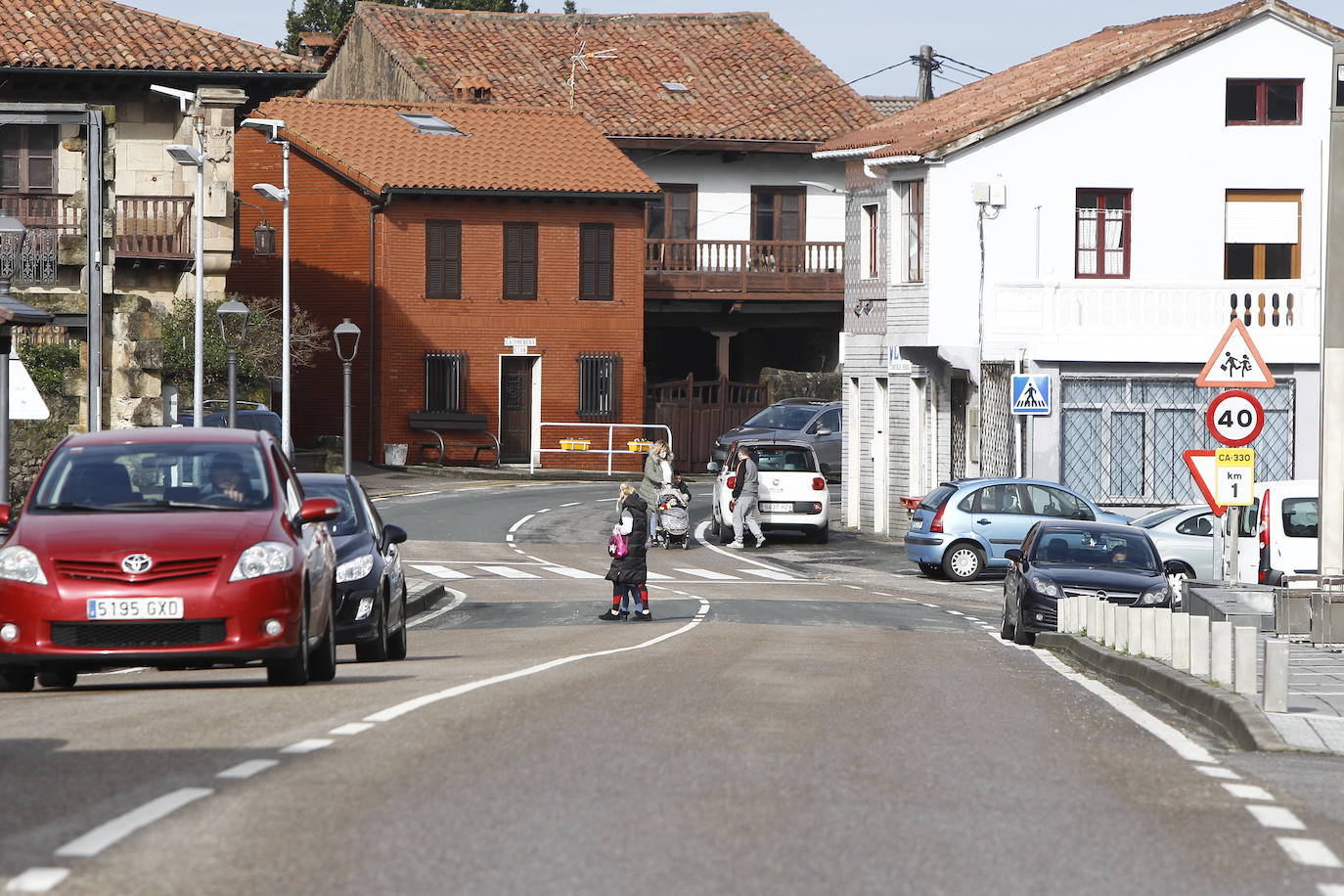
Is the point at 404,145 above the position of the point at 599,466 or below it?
above

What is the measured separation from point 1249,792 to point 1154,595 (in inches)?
496

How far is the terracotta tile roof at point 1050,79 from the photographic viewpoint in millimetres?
37125

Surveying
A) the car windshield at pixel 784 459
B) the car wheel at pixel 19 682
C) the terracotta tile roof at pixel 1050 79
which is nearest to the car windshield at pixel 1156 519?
the car windshield at pixel 784 459

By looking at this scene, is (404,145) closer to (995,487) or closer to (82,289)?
(82,289)

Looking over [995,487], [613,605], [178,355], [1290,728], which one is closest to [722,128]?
[178,355]

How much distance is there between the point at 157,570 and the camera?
12.1 metres

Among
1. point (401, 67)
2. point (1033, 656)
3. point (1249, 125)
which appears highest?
point (401, 67)

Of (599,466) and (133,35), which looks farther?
Result: (599,466)

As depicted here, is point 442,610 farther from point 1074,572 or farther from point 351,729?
point 351,729

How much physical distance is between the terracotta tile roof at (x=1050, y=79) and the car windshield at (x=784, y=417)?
Result: 25.8ft

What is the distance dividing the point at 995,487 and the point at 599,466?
22937 mm

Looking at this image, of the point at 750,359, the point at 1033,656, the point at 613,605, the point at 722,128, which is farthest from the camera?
the point at 750,359

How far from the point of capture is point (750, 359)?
6203cm

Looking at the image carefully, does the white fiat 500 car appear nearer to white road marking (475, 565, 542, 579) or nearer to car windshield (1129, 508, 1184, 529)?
white road marking (475, 565, 542, 579)
